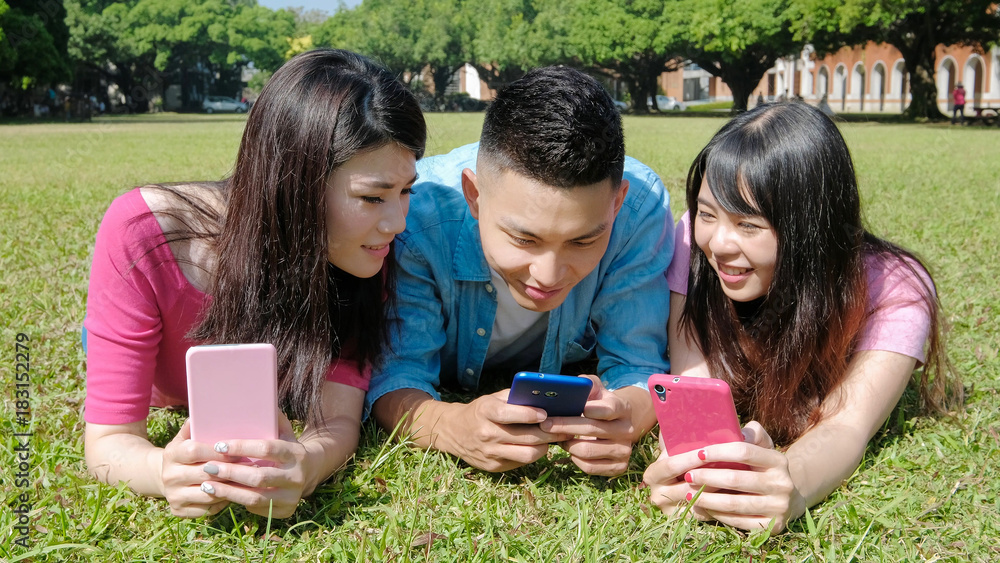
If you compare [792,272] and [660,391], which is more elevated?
[792,272]

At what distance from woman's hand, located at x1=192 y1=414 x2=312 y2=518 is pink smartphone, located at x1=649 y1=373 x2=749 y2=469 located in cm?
93

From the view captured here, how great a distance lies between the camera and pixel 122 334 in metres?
2.41

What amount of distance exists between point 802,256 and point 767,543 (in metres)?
0.94

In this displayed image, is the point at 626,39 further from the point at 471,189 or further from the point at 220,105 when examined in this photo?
the point at 471,189

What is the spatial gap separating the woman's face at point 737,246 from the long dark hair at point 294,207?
0.97 meters

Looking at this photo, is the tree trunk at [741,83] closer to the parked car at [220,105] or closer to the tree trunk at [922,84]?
the tree trunk at [922,84]

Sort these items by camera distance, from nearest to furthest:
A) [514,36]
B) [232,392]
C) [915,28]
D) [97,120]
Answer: [232,392] < [915,28] < [97,120] < [514,36]

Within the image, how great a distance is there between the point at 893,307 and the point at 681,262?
720 mm

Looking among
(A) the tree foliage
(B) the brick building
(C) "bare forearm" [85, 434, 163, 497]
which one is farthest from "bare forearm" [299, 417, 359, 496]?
(B) the brick building

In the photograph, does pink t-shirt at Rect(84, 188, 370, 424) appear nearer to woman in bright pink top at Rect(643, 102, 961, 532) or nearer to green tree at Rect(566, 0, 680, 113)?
woman in bright pink top at Rect(643, 102, 961, 532)

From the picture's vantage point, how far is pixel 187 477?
83.0 inches

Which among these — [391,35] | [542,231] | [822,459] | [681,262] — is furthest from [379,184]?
[391,35]

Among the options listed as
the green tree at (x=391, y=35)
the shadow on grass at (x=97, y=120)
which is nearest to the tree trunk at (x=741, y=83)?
the green tree at (x=391, y=35)

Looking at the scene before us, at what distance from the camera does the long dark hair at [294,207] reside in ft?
7.80
